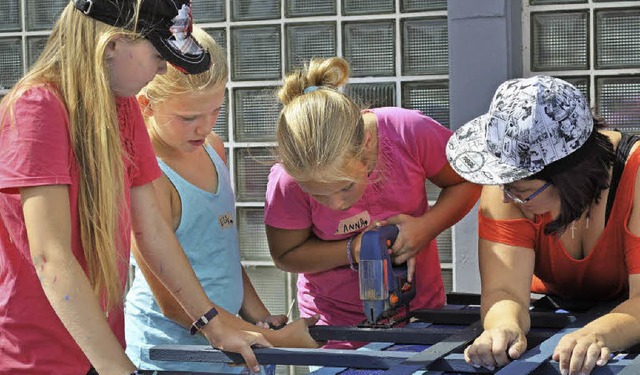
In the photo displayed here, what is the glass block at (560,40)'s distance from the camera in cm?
407

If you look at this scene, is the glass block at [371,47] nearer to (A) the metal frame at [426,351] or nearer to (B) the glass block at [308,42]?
(B) the glass block at [308,42]

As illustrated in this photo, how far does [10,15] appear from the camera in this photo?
186 inches

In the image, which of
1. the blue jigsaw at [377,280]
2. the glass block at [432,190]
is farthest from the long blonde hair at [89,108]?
the glass block at [432,190]

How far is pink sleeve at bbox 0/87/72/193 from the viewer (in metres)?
1.92

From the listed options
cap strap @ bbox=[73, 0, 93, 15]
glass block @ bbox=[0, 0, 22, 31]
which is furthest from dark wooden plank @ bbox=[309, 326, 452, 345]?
glass block @ bbox=[0, 0, 22, 31]

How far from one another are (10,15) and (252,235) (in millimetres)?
1483

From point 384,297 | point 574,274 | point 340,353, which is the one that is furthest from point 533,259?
point 340,353

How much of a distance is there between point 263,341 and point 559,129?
2.60 feet

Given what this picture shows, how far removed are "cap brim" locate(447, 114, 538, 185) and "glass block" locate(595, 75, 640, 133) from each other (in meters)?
1.70

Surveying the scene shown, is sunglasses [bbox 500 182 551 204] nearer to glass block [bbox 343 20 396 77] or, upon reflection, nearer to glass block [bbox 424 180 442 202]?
glass block [bbox 424 180 442 202]

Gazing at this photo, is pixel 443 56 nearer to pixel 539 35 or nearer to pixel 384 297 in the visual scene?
pixel 539 35

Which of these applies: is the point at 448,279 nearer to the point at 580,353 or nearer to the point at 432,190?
the point at 432,190

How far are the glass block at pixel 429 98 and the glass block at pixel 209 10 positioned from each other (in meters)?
0.85

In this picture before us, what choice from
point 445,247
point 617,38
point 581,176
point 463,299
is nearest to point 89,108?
point 581,176
